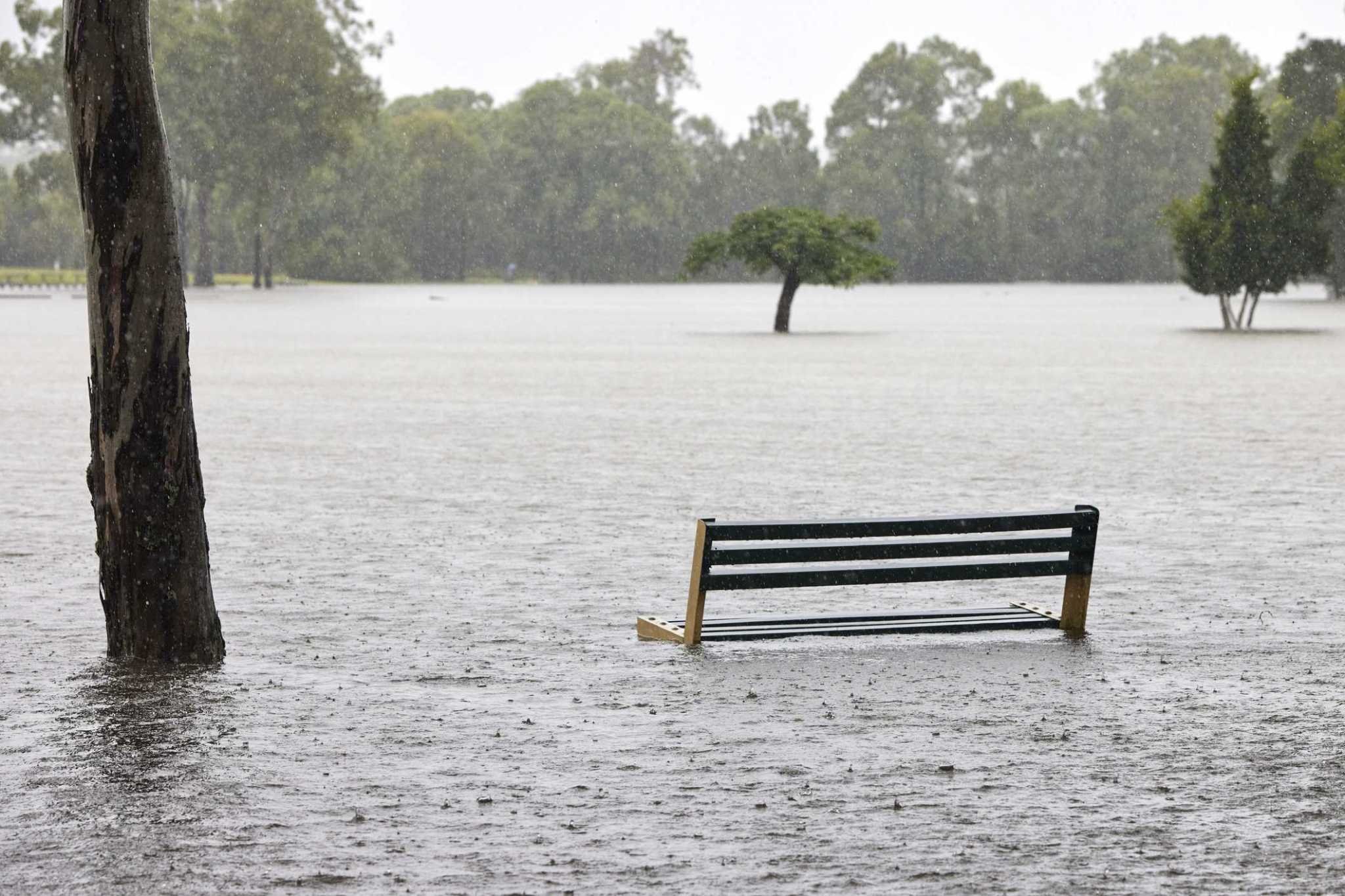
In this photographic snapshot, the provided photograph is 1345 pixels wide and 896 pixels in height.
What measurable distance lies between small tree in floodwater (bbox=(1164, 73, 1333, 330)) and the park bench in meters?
43.1

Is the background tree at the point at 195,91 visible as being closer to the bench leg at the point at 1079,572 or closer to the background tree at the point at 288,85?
the background tree at the point at 288,85

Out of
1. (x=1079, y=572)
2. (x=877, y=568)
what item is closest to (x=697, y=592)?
(x=877, y=568)

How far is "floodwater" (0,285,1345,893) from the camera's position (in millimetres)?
5969

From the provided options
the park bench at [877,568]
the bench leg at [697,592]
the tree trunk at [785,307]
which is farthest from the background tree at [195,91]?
the bench leg at [697,592]

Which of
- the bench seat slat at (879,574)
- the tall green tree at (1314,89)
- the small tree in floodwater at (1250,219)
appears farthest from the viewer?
the tall green tree at (1314,89)

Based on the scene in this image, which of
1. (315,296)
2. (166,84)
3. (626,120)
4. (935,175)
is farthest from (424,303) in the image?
(935,175)

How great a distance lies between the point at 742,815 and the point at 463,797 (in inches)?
37.6

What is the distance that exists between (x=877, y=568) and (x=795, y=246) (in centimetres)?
3834

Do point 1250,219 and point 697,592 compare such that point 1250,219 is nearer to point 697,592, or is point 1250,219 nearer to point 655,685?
point 697,592

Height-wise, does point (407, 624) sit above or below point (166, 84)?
below

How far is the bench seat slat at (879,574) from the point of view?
9.16 meters

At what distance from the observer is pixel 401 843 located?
604cm

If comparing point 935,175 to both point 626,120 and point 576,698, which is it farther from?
point 576,698

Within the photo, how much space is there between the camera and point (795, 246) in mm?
47344
